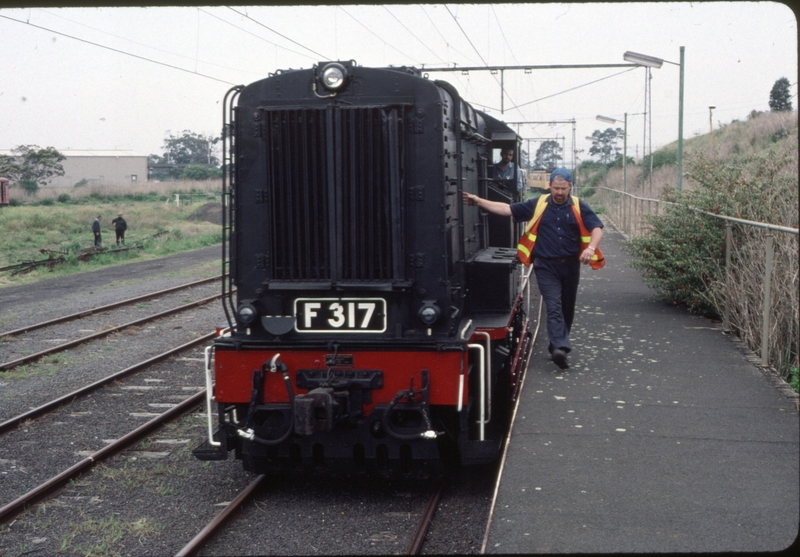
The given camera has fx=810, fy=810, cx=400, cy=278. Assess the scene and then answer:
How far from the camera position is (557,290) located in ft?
22.7

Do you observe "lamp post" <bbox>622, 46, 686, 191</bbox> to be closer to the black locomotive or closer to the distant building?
the black locomotive

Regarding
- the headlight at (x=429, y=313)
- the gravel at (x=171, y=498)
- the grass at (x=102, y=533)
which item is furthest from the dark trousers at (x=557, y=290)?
the grass at (x=102, y=533)

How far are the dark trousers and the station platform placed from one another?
0.29 metres

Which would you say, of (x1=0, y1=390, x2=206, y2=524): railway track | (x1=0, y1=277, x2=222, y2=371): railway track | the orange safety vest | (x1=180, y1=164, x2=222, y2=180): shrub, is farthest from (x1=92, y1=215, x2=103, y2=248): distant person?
(x1=180, y1=164, x2=222, y2=180): shrub

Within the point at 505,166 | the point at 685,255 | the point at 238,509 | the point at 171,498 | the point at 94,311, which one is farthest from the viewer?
the point at 94,311

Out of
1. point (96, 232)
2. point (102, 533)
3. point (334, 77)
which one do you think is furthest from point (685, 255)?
point (96, 232)

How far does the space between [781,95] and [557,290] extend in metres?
33.6

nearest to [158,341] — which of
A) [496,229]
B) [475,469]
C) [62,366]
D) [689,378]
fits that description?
[62,366]

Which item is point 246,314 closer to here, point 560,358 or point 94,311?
point 560,358

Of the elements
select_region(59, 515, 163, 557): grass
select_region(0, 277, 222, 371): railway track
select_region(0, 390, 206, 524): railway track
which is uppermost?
select_region(0, 277, 222, 371): railway track

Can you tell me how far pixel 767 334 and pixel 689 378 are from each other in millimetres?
788

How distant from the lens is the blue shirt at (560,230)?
6.86m

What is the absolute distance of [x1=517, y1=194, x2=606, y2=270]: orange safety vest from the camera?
6.89 metres

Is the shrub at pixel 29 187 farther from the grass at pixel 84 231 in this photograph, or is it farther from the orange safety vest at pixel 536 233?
the orange safety vest at pixel 536 233
